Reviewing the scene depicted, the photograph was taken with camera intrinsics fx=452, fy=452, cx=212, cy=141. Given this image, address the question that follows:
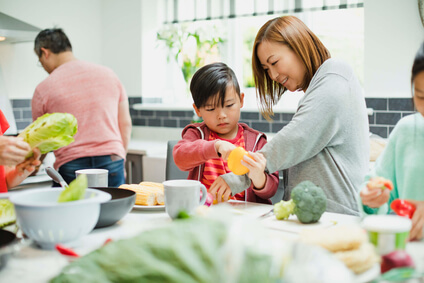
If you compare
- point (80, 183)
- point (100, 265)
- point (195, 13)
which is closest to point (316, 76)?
point (80, 183)

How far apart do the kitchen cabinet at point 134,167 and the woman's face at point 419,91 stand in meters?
2.40

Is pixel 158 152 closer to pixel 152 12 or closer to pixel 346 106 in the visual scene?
pixel 152 12

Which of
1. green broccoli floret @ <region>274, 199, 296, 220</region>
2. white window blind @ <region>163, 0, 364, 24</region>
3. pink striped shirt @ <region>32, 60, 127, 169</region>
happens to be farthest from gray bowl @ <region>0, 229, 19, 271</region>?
white window blind @ <region>163, 0, 364, 24</region>

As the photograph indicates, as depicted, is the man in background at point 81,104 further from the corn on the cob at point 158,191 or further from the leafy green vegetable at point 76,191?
the leafy green vegetable at point 76,191

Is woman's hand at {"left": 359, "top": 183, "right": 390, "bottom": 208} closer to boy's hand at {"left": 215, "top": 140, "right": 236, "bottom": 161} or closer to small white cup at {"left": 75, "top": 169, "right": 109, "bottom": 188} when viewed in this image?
boy's hand at {"left": 215, "top": 140, "right": 236, "bottom": 161}

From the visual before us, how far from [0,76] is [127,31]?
1132mm

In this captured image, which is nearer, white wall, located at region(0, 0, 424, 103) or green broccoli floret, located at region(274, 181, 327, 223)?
green broccoli floret, located at region(274, 181, 327, 223)

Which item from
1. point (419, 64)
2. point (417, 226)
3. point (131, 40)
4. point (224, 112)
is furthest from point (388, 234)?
point (131, 40)

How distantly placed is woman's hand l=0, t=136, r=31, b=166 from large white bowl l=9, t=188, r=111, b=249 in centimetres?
26

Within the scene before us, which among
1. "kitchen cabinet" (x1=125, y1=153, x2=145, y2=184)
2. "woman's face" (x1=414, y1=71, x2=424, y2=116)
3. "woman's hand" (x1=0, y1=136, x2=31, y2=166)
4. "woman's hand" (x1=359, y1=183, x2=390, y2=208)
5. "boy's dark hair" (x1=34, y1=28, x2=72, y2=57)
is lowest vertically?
"kitchen cabinet" (x1=125, y1=153, x2=145, y2=184)

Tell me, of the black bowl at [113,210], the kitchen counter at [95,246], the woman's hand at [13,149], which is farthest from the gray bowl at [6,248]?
the woman's hand at [13,149]

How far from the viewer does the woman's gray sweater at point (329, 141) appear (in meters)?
1.49

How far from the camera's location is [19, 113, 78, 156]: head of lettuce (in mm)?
1239

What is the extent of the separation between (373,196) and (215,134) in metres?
0.89
